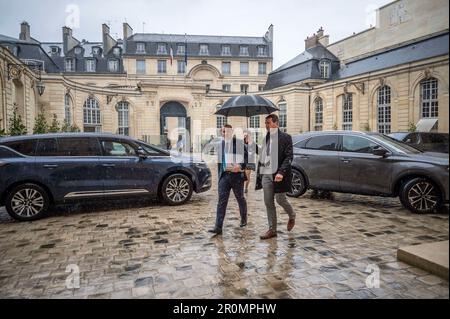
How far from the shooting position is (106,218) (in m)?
6.48

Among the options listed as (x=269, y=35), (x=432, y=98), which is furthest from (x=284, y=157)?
(x=269, y=35)

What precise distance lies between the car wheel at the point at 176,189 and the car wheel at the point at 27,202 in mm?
2426

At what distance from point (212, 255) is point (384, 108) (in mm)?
24674

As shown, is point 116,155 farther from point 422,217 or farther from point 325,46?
point 325,46

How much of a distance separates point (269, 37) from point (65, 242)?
4955 centimetres

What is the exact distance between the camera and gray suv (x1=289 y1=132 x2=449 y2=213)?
20.7 feet

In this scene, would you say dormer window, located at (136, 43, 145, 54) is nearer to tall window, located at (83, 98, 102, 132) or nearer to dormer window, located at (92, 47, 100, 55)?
dormer window, located at (92, 47, 100, 55)

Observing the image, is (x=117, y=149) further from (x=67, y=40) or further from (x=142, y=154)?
(x=67, y=40)

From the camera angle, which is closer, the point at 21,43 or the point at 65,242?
the point at 65,242

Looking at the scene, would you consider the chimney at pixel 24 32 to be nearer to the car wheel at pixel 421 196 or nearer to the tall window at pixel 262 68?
the tall window at pixel 262 68

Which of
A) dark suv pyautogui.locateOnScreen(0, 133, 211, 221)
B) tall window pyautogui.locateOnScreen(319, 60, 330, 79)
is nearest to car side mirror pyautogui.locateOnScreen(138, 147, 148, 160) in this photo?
Answer: dark suv pyautogui.locateOnScreen(0, 133, 211, 221)

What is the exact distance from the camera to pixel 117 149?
7348 mm
